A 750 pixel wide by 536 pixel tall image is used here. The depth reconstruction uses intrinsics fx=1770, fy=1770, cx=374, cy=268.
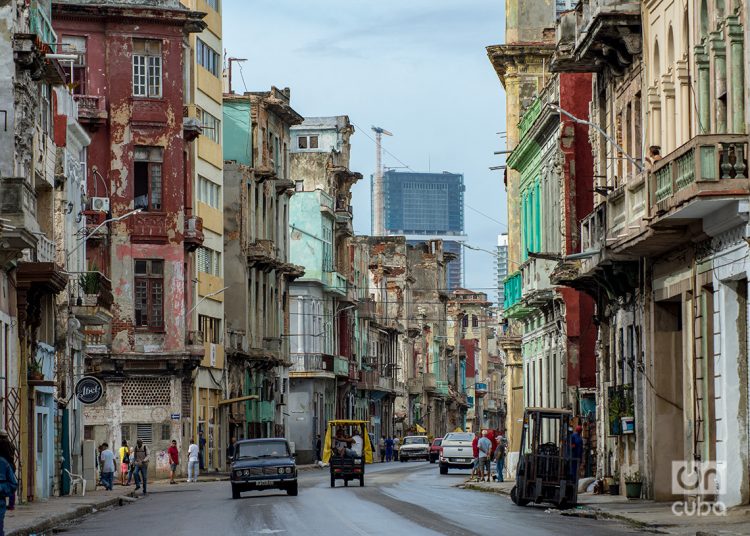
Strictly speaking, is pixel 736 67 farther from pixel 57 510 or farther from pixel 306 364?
pixel 306 364

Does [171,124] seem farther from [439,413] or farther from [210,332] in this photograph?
[439,413]

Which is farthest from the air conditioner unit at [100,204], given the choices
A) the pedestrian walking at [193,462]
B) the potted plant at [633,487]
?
the potted plant at [633,487]

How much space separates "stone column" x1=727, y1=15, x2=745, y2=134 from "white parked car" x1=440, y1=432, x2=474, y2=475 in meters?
42.8

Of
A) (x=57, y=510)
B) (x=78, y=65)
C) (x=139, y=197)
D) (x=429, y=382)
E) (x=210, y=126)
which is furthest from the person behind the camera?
(x=429, y=382)

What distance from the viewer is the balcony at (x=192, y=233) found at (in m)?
70.4

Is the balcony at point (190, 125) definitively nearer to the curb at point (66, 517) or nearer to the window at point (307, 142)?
the curb at point (66, 517)

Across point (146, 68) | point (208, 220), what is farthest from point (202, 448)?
point (146, 68)

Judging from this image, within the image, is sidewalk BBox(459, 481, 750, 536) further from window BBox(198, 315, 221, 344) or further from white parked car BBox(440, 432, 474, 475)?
window BBox(198, 315, 221, 344)

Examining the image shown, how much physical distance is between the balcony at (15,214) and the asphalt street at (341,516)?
20.1 ft

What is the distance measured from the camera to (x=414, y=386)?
480ft

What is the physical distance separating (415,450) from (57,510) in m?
65.9

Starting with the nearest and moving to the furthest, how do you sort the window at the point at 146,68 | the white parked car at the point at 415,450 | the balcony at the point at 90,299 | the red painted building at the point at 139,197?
the balcony at the point at 90,299 < the red painted building at the point at 139,197 < the window at the point at 146,68 < the white parked car at the point at 415,450

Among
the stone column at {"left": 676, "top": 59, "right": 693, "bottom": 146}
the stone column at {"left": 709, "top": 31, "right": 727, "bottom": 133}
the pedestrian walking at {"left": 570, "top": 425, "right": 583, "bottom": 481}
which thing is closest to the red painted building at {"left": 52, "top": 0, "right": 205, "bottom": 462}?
the pedestrian walking at {"left": 570, "top": 425, "right": 583, "bottom": 481}

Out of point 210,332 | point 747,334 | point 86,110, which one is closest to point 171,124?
point 86,110
